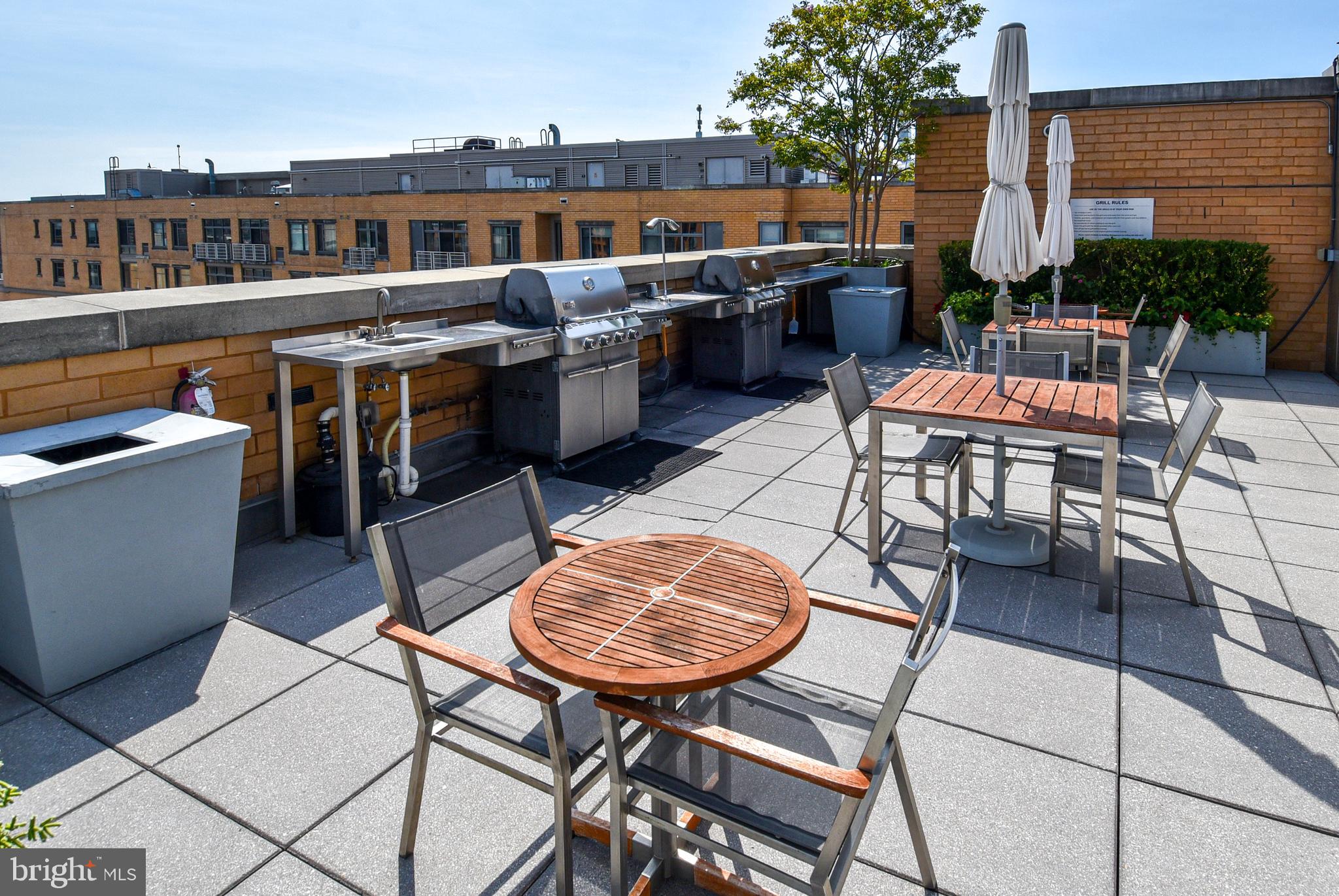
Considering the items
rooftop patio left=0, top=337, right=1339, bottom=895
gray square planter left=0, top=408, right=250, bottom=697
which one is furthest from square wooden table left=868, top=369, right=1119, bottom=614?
gray square planter left=0, top=408, right=250, bottom=697

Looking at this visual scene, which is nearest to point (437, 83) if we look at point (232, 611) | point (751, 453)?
point (751, 453)

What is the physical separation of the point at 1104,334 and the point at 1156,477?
3.38 m

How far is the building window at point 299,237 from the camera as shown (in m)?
37.6

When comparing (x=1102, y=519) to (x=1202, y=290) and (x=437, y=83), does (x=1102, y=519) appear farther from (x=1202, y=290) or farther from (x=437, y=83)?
(x=437, y=83)

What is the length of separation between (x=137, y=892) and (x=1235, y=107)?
1176 cm

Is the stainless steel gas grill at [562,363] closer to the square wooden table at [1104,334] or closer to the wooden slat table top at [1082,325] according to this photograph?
the square wooden table at [1104,334]

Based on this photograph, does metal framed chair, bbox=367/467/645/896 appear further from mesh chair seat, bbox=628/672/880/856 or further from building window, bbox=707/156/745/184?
building window, bbox=707/156/745/184

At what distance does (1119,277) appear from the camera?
388 inches

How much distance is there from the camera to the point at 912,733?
112 inches

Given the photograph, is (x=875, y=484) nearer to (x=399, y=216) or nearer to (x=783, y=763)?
(x=783, y=763)

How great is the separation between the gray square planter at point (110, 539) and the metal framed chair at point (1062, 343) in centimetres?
551

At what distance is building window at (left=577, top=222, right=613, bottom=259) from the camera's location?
30078 millimetres

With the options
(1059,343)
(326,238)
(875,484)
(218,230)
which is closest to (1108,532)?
(875,484)

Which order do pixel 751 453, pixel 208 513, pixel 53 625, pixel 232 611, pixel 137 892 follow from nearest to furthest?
pixel 137 892, pixel 53 625, pixel 208 513, pixel 232 611, pixel 751 453
